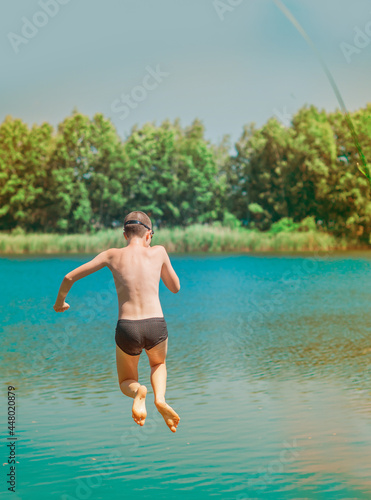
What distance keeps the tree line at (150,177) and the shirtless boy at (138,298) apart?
6598cm

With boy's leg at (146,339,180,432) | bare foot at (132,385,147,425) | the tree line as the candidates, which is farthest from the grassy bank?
bare foot at (132,385,147,425)

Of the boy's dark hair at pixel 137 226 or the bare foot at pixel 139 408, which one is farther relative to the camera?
the boy's dark hair at pixel 137 226

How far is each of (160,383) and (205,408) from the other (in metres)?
5.05

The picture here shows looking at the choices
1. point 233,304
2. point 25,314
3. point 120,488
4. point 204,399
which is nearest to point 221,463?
point 120,488

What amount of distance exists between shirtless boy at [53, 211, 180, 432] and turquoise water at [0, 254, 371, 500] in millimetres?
2147

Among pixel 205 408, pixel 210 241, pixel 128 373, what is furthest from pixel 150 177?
pixel 128 373

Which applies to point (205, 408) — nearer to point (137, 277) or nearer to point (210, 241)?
point (137, 277)

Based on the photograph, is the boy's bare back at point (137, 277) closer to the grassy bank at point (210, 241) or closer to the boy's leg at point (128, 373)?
the boy's leg at point (128, 373)

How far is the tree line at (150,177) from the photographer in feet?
236

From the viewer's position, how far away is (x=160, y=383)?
4852 millimetres

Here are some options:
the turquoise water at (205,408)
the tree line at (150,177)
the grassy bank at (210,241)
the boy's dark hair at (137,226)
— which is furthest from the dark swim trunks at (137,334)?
the tree line at (150,177)

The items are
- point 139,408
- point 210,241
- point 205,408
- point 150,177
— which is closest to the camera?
point 139,408

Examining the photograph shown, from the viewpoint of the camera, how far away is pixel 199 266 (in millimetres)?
43781

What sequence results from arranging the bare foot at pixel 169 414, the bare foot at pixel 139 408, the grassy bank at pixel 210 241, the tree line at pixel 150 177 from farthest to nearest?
the tree line at pixel 150 177, the grassy bank at pixel 210 241, the bare foot at pixel 169 414, the bare foot at pixel 139 408
